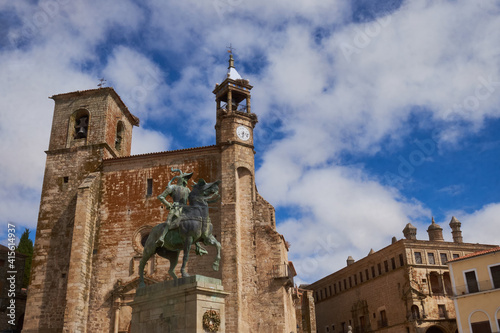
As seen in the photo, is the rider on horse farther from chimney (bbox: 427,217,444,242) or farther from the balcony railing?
chimney (bbox: 427,217,444,242)

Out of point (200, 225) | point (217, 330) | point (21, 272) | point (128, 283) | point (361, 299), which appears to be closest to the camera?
point (217, 330)

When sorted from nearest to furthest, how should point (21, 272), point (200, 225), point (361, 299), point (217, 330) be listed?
point (217, 330) < point (200, 225) < point (21, 272) < point (361, 299)

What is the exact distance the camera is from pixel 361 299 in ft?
157

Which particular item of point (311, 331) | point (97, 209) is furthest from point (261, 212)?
point (311, 331)

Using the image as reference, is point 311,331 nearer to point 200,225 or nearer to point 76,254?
point 76,254

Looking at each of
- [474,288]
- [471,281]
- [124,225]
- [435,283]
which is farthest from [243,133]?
[435,283]

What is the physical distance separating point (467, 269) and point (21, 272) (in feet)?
115

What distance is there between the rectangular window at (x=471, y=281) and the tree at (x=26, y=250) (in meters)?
35.9

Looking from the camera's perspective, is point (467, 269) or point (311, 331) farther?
point (311, 331)

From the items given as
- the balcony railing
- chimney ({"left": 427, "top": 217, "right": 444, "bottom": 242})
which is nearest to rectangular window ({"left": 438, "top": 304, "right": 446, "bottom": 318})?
chimney ({"left": 427, "top": 217, "right": 444, "bottom": 242})

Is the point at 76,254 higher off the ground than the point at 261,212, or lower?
lower

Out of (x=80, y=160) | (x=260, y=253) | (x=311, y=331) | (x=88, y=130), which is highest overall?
(x=88, y=130)

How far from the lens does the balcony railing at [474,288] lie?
2864cm

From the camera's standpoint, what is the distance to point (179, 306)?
11.8 m
